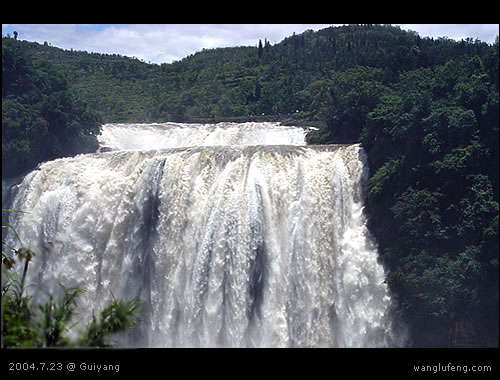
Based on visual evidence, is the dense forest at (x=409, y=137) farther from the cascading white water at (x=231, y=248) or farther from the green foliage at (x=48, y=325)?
the green foliage at (x=48, y=325)

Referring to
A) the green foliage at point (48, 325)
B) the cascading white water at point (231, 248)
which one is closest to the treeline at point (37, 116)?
the cascading white water at point (231, 248)

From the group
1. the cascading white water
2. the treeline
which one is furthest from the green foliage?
the treeline

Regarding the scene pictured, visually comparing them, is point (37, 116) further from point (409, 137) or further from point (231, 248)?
point (409, 137)

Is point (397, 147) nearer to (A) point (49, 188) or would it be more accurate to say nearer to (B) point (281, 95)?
(A) point (49, 188)

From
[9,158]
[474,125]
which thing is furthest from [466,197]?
[9,158]

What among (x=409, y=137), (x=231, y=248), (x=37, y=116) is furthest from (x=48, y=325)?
(x=37, y=116)
